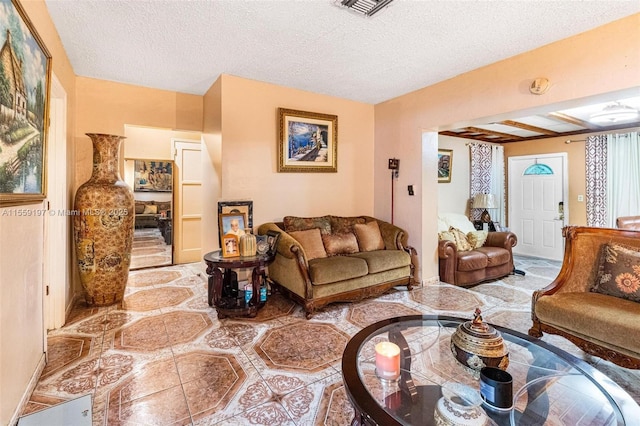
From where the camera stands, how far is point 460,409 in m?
1.21

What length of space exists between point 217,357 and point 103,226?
1.91 meters

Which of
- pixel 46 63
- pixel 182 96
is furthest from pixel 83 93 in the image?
pixel 46 63

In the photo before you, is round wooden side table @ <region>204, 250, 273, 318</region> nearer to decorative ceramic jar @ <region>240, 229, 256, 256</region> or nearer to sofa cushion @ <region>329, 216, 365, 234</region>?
decorative ceramic jar @ <region>240, 229, 256, 256</region>

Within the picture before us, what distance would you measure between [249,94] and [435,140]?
8.04 ft

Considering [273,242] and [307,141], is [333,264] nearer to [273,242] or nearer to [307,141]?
[273,242]

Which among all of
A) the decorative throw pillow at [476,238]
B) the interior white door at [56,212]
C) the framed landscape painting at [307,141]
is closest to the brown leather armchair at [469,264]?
the decorative throw pillow at [476,238]

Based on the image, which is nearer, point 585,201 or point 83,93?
point 83,93

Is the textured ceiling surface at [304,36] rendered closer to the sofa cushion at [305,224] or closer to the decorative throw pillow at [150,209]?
the sofa cushion at [305,224]

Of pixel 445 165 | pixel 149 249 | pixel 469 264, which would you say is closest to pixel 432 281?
pixel 469 264

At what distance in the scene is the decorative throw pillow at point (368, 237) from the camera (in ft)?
12.6

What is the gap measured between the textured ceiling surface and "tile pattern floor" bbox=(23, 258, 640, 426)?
8.35ft

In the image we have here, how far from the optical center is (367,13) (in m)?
2.25

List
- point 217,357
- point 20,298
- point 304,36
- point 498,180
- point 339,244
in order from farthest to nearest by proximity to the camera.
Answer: point 498,180 → point 339,244 → point 304,36 → point 217,357 → point 20,298

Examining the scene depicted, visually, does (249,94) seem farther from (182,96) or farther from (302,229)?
(302,229)
